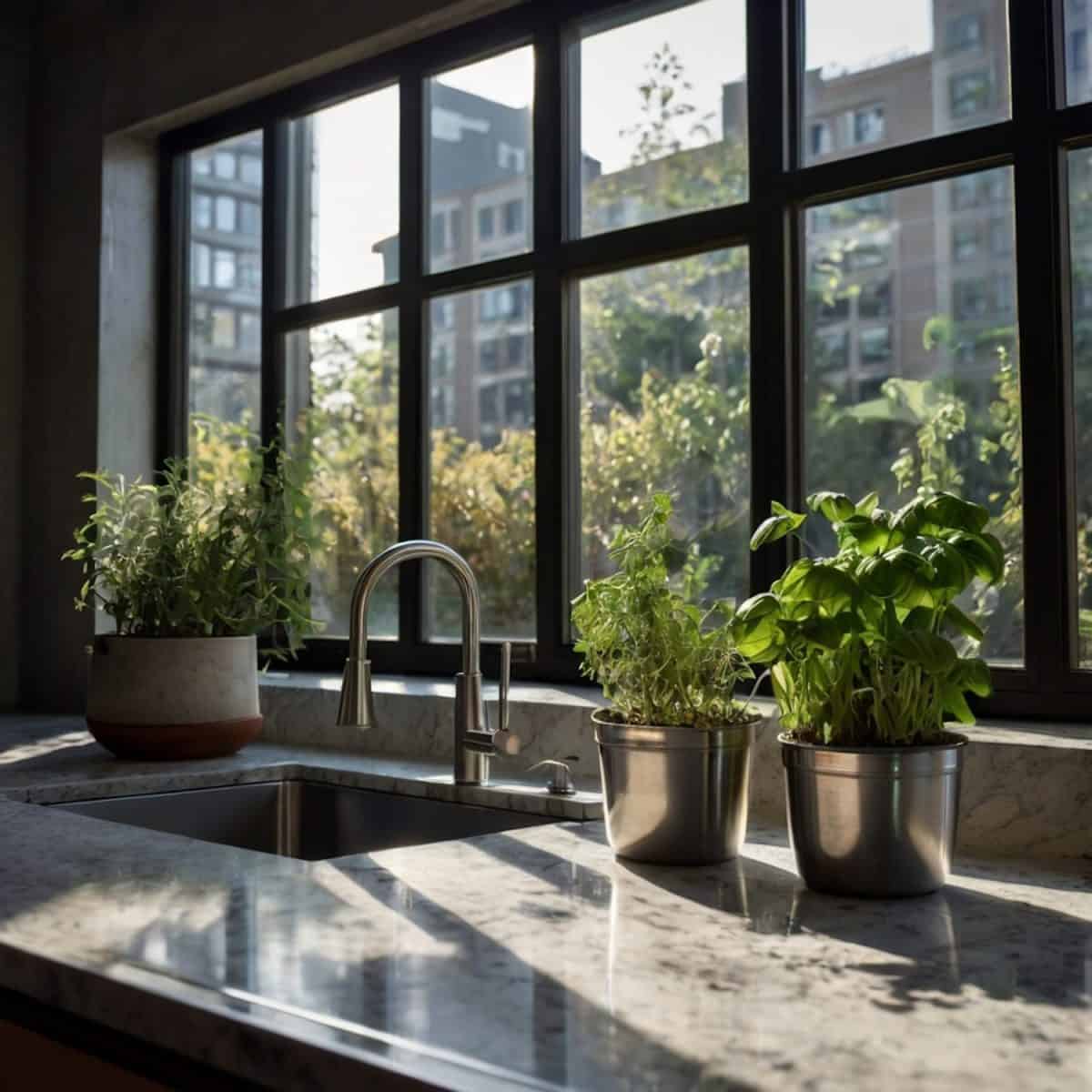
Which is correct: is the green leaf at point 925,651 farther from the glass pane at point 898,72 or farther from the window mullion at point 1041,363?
the glass pane at point 898,72

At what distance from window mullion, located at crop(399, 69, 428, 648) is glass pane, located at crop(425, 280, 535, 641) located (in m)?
0.02

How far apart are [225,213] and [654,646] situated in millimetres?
2091

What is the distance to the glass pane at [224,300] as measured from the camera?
2973 millimetres

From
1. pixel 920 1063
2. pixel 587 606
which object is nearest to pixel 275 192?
pixel 587 606

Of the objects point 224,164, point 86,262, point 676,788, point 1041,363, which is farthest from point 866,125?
point 86,262

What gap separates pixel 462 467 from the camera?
249 cm

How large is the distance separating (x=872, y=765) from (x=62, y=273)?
8.38ft

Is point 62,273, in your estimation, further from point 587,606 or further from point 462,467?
point 587,606

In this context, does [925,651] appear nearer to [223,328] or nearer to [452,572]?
[452,572]

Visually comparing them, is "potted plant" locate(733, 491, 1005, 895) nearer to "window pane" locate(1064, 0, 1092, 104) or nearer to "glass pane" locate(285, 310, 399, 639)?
"window pane" locate(1064, 0, 1092, 104)

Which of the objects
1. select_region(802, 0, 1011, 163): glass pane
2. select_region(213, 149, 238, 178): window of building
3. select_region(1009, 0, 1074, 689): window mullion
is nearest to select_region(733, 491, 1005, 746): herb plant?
select_region(1009, 0, 1074, 689): window mullion

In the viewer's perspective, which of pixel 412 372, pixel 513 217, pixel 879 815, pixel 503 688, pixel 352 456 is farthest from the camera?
pixel 352 456

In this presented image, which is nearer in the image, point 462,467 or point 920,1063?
point 920,1063

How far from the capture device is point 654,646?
4.45 feet
